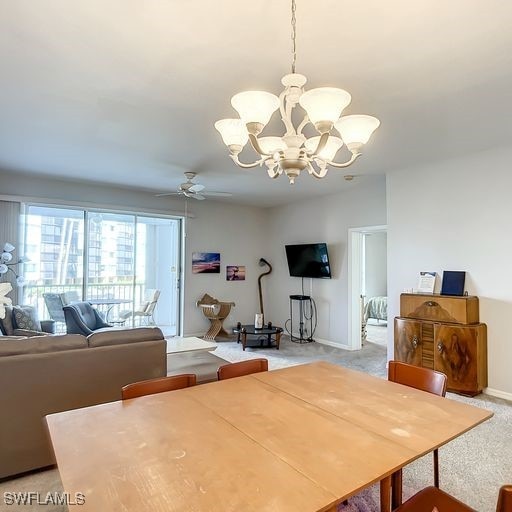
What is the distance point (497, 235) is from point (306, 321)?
370cm

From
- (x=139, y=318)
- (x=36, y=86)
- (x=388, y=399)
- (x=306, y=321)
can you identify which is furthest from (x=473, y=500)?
(x=139, y=318)

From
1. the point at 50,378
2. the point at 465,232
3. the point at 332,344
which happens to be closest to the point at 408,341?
the point at 465,232

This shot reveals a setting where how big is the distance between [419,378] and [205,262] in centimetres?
518

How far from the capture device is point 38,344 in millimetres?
2350

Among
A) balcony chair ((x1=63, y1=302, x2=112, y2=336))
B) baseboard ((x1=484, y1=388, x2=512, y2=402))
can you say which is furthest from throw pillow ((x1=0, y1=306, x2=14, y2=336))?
baseboard ((x1=484, y1=388, x2=512, y2=402))

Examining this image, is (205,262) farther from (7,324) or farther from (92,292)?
(7,324)

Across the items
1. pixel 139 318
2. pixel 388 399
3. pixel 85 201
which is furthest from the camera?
pixel 139 318

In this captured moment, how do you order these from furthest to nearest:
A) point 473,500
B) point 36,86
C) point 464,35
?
point 36,86 → point 473,500 → point 464,35

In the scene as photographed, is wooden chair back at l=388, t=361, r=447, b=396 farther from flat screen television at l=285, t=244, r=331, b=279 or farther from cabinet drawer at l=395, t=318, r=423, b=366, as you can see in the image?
flat screen television at l=285, t=244, r=331, b=279

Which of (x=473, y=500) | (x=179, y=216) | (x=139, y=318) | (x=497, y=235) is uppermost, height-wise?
(x=179, y=216)

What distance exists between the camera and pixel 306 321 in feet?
22.1

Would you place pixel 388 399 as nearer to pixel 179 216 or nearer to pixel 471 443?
pixel 471 443

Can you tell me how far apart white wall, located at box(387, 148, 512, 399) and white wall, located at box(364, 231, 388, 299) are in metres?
4.44

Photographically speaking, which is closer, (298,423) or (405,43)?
(298,423)
